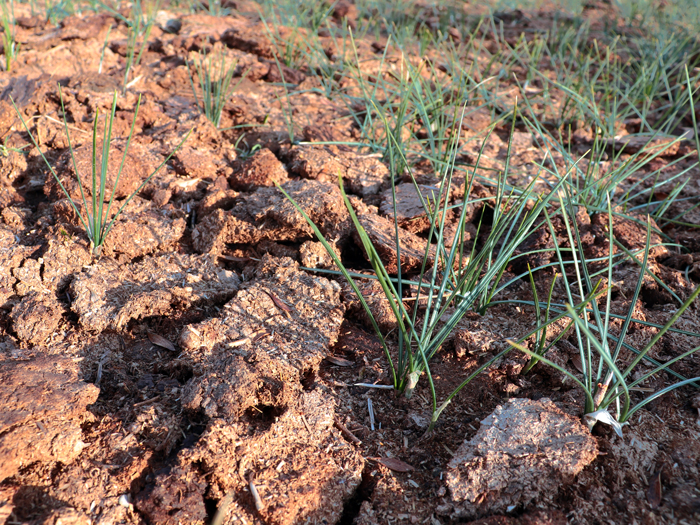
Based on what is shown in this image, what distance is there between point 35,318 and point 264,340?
620 millimetres

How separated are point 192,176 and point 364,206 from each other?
0.72 meters

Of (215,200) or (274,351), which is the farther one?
(215,200)

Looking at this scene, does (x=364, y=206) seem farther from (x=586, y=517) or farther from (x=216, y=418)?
(x=586, y=517)

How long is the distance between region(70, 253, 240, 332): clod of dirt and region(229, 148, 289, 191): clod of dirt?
17.2 inches

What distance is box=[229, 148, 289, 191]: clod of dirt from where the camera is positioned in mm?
1837

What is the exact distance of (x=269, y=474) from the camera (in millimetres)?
988

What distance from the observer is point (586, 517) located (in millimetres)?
921

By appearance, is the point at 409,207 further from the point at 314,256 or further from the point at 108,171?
the point at 108,171

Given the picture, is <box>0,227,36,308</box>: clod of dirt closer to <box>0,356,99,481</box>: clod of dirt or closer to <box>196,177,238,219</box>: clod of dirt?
<box>0,356,99,481</box>: clod of dirt

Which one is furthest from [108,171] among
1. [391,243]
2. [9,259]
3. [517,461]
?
[517,461]

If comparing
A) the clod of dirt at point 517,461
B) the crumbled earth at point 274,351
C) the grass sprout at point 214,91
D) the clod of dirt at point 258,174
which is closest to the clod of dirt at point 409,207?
the crumbled earth at point 274,351

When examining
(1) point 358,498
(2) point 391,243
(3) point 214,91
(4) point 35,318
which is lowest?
(1) point 358,498

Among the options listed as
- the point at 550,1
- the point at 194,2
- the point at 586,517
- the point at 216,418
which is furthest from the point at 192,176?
the point at 550,1

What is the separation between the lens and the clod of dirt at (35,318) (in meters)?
1.22
